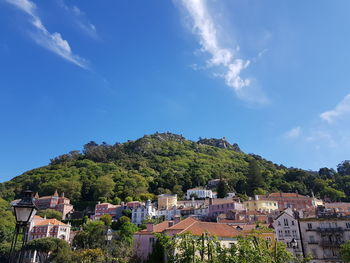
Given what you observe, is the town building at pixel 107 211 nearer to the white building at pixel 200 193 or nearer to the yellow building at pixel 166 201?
the yellow building at pixel 166 201

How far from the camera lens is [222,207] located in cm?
7625

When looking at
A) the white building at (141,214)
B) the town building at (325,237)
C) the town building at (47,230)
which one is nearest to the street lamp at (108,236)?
the town building at (47,230)

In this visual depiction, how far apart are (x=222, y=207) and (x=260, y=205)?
11.8 m

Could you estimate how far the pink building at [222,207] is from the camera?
248 ft

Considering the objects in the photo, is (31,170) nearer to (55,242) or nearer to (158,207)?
(158,207)

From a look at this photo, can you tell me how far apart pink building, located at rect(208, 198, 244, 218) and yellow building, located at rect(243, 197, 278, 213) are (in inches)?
150

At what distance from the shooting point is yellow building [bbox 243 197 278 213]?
80.3m

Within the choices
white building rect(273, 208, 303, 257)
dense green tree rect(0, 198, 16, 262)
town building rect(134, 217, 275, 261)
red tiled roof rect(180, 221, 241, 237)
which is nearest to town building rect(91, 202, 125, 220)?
dense green tree rect(0, 198, 16, 262)

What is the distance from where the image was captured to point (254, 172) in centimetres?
10856

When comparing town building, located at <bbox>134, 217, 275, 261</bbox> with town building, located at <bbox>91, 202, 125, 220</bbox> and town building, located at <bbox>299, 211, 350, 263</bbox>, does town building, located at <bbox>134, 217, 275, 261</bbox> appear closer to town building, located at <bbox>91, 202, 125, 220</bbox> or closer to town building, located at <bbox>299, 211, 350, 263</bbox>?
town building, located at <bbox>299, 211, 350, 263</bbox>

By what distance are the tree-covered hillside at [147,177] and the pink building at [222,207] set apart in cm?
2423

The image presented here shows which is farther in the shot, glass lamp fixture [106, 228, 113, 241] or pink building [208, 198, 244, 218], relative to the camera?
pink building [208, 198, 244, 218]

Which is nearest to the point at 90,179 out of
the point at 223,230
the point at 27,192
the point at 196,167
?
the point at 196,167

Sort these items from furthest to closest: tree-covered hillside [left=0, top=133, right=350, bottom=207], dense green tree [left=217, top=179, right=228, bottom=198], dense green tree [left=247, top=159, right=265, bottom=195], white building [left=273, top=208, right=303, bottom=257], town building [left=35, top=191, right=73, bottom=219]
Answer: dense green tree [left=247, top=159, right=265, bottom=195] → tree-covered hillside [left=0, top=133, right=350, bottom=207] → dense green tree [left=217, top=179, right=228, bottom=198] → town building [left=35, top=191, right=73, bottom=219] → white building [left=273, top=208, right=303, bottom=257]
